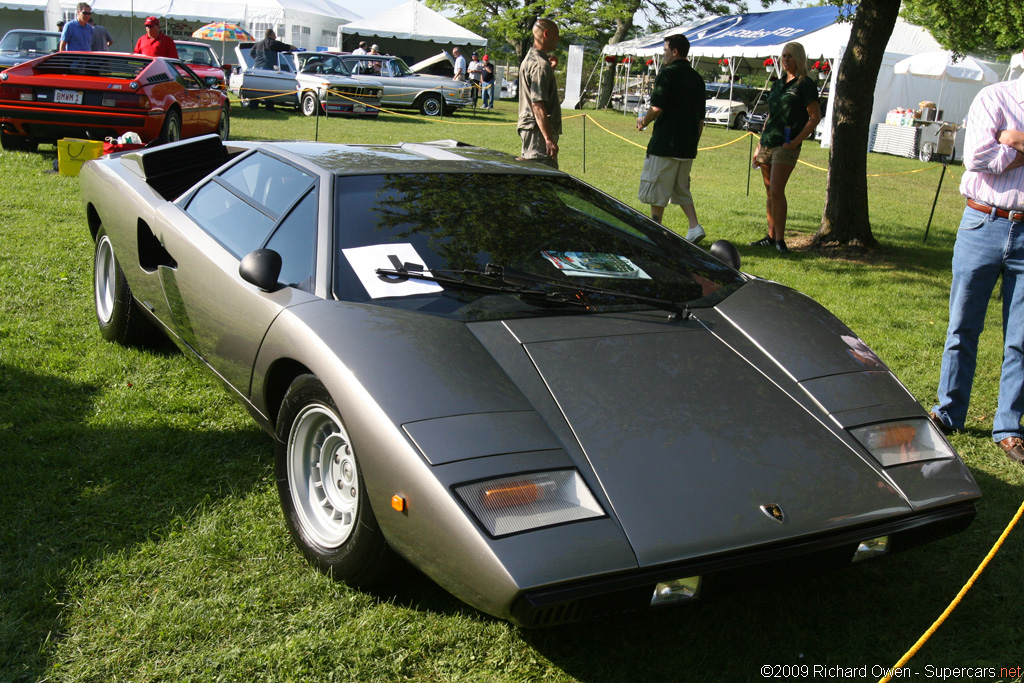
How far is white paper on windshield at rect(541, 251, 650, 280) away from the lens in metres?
2.97

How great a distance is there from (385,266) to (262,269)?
399 millimetres

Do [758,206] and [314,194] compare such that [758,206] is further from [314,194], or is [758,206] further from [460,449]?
[460,449]

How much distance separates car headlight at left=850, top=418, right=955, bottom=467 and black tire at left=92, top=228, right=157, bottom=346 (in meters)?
3.20

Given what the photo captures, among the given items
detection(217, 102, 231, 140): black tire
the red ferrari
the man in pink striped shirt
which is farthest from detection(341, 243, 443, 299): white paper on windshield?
detection(217, 102, 231, 140): black tire

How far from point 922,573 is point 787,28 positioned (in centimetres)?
Result: 2204

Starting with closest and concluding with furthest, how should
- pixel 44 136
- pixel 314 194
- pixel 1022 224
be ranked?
pixel 314 194 < pixel 1022 224 < pixel 44 136

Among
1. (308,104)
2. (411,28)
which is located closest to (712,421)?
(308,104)

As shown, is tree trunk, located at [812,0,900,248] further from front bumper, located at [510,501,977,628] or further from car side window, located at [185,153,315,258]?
front bumper, located at [510,501,977,628]

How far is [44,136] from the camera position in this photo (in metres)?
9.73

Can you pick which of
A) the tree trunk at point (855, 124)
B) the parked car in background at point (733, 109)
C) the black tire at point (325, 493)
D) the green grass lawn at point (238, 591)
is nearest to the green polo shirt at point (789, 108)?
the tree trunk at point (855, 124)

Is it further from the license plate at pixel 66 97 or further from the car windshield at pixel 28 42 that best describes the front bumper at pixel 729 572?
the car windshield at pixel 28 42

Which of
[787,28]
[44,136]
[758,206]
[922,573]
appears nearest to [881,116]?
[787,28]

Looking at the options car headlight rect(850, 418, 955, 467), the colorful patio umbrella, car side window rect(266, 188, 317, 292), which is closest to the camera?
car headlight rect(850, 418, 955, 467)

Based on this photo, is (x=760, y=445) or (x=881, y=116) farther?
(x=881, y=116)
